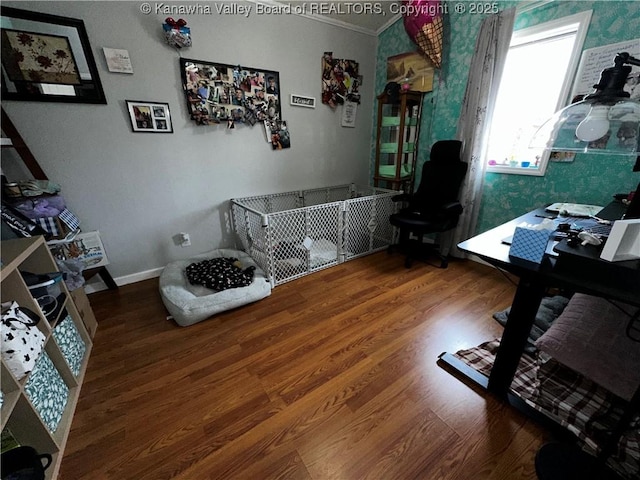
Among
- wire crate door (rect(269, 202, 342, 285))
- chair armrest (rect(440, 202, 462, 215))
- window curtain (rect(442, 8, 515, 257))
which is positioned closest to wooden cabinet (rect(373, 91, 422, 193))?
window curtain (rect(442, 8, 515, 257))

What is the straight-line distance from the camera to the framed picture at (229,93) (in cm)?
206

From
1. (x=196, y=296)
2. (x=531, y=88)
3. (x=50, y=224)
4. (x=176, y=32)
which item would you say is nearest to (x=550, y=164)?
(x=531, y=88)

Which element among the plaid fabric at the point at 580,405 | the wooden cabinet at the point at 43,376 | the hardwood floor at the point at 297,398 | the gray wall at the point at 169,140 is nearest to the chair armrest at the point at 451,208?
the hardwood floor at the point at 297,398

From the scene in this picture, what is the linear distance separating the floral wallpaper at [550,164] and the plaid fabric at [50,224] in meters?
3.18

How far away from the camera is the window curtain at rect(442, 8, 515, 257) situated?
199cm

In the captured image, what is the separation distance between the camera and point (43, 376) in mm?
1043

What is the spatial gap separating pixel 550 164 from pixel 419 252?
49.1 inches

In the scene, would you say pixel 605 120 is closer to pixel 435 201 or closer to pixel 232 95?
pixel 435 201

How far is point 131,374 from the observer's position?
135cm

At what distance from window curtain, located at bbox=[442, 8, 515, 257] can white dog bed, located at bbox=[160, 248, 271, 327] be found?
1.96m

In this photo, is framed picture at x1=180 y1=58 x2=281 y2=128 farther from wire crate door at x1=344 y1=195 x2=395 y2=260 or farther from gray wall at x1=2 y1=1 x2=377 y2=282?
wire crate door at x1=344 y1=195 x2=395 y2=260

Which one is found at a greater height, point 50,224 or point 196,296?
point 50,224

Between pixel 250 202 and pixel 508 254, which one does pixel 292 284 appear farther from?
pixel 508 254

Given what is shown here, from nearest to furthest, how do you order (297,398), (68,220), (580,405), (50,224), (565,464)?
(565,464) < (580,405) < (297,398) < (50,224) < (68,220)
